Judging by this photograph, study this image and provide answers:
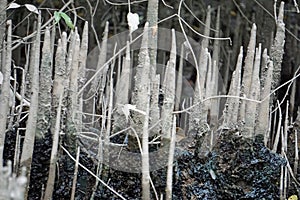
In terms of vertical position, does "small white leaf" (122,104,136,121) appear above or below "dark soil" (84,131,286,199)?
above

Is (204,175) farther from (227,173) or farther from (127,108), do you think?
(127,108)

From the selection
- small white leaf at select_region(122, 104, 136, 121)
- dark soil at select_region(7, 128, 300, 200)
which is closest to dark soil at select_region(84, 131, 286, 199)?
dark soil at select_region(7, 128, 300, 200)

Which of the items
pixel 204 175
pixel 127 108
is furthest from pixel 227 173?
pixel 127 108

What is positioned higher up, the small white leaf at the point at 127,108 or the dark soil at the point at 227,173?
the small white leaf at the point at 127,108

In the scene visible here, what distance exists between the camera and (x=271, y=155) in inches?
46.6

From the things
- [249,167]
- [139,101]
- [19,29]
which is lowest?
[249,167]

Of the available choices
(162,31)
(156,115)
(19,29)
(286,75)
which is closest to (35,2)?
(19,29)

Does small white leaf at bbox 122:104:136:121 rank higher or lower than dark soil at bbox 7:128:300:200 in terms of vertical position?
higher

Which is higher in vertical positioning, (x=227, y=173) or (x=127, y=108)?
(x=127, y=108)


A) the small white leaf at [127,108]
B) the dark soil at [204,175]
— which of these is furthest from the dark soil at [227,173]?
the small white leaf at [127,108]

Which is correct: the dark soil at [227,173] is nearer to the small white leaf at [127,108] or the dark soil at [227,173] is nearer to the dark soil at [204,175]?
the dark soil at [204,175]

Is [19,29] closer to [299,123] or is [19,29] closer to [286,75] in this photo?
[286,75]

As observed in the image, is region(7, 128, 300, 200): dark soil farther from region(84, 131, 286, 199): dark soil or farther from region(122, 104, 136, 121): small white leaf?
region(122, 104, 136, 121): small white leaf

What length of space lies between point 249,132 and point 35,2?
49.1 inches
